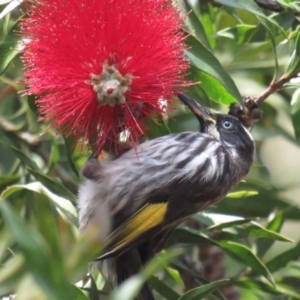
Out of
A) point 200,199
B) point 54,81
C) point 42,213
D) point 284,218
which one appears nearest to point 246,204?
point 284,218

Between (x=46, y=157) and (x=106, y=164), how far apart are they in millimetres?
385

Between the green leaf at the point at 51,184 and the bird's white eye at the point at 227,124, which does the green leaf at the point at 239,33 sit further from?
the green leaf at the point at 51,184

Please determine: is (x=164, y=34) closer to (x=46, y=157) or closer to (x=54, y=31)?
(x=54, y=31)

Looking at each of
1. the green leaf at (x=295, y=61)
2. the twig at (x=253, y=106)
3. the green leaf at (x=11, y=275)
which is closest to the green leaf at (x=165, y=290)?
the twig at (x=253, y=106)

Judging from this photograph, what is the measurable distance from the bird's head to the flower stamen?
20.1 inches

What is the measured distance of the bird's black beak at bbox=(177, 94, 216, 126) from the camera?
2.15 metres

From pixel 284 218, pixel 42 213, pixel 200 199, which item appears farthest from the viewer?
pixel 284 218

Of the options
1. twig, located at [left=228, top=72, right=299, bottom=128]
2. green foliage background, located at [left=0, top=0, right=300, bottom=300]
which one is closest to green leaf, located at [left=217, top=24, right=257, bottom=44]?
green foliage background, located at [left=0, top=0, right=300, bottom=300]

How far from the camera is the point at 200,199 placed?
6.95 ft

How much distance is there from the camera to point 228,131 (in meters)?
2.28

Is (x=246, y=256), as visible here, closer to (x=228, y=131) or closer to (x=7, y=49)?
(x=228, y=131)

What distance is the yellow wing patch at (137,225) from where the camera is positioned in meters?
2.02

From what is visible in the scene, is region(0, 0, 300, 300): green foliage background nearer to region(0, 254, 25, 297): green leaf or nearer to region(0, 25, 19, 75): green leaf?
region(0, 25, 19, 75): green leaf

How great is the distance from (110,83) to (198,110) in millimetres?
532
